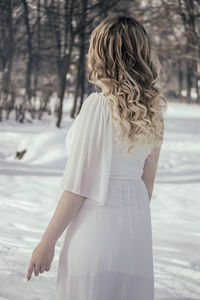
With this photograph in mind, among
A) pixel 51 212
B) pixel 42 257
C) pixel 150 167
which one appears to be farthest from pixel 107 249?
pixel 51 212

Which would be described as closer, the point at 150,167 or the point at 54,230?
the point at 54,230

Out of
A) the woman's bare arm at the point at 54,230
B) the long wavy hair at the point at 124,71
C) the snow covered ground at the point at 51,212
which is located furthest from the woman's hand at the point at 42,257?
the snow covered ground at the point at 51,212

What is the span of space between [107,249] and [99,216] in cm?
13

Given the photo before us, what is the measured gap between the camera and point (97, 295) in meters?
1.76

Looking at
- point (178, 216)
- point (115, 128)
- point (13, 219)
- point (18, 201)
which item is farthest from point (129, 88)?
point (18, 201)

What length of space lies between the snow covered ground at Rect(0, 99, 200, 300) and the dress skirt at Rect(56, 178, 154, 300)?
1.35 m

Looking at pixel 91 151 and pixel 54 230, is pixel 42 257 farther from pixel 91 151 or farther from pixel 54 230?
pixel 91 151

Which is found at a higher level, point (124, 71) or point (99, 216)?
point (124, 71)

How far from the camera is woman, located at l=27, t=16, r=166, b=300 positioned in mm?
1725

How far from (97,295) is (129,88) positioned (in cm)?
79

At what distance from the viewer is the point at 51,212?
5555mm

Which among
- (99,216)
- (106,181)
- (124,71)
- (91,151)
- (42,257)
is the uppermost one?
(124,71)

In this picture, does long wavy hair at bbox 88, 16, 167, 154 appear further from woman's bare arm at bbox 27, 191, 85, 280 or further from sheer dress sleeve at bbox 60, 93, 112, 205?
woman's bare arm at bbox 27, 191, 85, 280

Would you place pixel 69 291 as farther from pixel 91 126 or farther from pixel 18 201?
pixel 18 201
